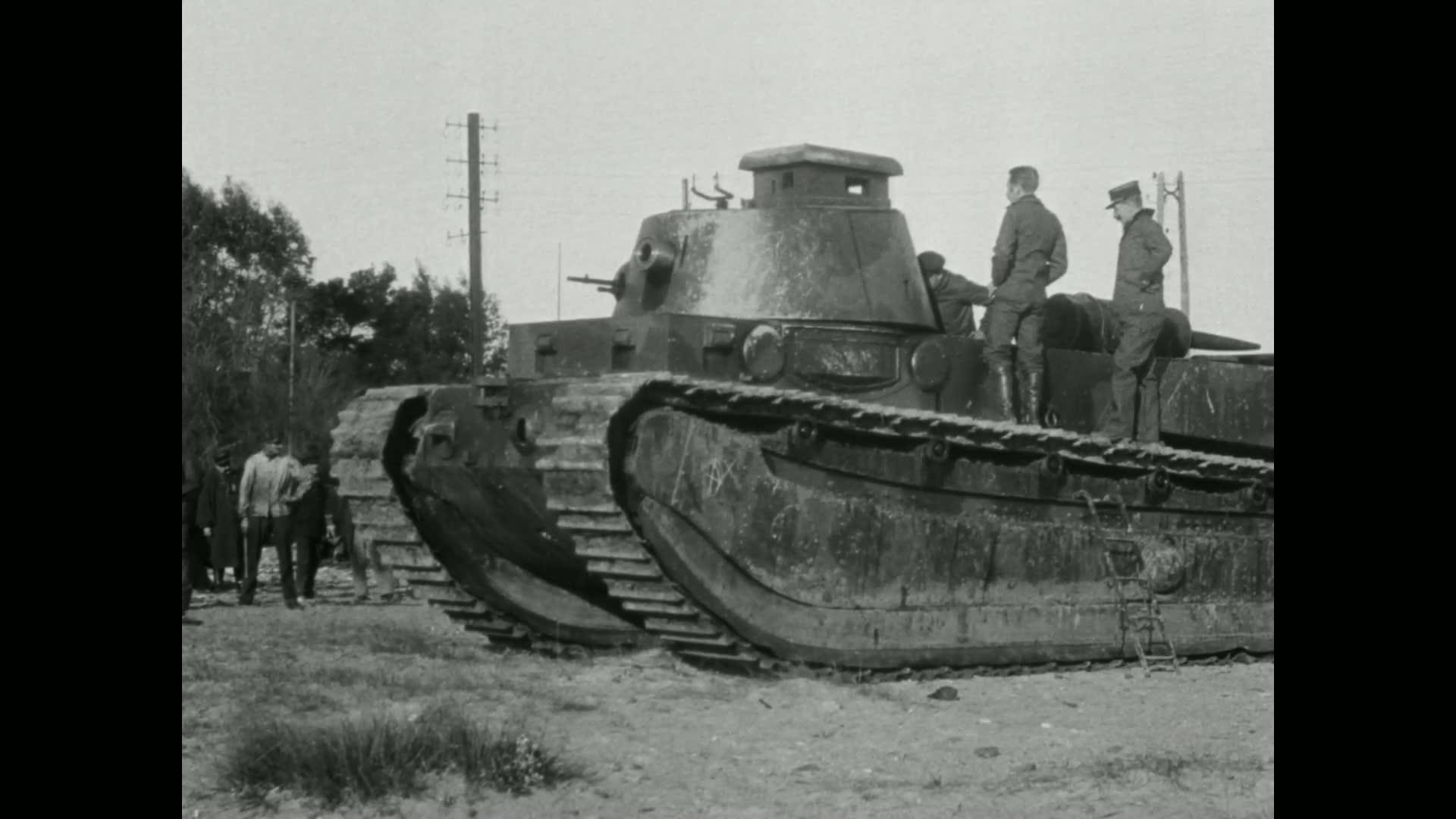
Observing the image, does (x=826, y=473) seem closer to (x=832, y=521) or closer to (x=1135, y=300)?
(x=832, y=521)

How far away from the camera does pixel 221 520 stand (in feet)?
56.8

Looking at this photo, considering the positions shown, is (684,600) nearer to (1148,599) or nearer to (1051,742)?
(1051,742)

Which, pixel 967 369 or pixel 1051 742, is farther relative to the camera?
pixel 967 369

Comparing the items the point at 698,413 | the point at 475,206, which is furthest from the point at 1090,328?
the point at 475,206

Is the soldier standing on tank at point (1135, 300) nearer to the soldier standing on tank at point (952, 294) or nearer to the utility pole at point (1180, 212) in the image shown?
the soldier standing on tank at point (952, 294)

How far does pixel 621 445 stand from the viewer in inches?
383

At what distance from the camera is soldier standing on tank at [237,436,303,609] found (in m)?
15.9

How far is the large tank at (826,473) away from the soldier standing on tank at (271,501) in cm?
451

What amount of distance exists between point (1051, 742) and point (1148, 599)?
350 centimetres

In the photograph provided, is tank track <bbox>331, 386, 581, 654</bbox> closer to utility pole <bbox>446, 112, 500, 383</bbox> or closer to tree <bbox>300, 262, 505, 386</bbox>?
utility pole <bbox>446, 112, 500, 383</bbox>

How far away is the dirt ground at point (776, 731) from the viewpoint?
6.84 meters

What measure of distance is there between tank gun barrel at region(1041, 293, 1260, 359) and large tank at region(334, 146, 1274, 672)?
2 centimetres

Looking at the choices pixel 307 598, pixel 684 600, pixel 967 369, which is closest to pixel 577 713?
pixel 684 600
